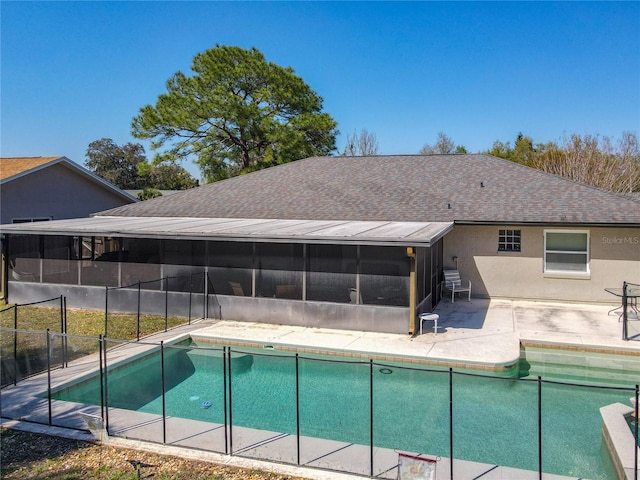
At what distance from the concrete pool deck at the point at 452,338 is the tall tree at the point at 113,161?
4942 centimetres

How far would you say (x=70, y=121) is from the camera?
951 inches

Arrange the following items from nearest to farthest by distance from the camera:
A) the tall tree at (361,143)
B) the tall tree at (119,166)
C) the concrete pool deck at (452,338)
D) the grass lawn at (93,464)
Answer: the grass lawn at (93,464), the concrete pool deck at (452,338), the tall tree at (361,143), the tall tree at (119,166)

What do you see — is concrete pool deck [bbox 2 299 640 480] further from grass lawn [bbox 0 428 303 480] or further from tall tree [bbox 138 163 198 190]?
tall tree [bbox 138 163 198 190]

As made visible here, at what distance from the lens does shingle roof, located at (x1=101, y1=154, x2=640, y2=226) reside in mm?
14773

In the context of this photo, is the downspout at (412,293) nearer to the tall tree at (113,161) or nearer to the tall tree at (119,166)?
the tall tree at (119,166)

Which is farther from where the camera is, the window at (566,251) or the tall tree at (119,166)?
the tall tree at (119,166)

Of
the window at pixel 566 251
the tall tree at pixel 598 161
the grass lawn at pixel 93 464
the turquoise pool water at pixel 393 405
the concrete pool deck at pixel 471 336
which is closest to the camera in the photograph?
the grass lawn at pixel 93 464

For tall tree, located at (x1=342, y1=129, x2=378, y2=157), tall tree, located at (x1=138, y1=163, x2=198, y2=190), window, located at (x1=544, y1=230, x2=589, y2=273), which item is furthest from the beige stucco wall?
tall tree, located at (x1=138, y1=163, x2=198, y2=190)

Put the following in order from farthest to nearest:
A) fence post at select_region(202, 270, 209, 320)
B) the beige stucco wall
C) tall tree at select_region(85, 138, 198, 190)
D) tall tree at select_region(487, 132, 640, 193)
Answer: tall tree at select_region(85, 138, 198, 190) < tall tree at select_region(487, 132, 640, 193) < the beige stucco wall < fence post at select_region(202, 270, 209, 320)

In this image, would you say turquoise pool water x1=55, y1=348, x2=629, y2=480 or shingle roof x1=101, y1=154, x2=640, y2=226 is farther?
shingle roof x1=101, y1=154, x2=640, y2=226

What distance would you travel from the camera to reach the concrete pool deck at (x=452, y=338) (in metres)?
6.24

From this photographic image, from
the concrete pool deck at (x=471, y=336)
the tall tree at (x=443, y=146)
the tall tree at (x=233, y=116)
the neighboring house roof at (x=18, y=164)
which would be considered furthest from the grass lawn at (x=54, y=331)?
the tall tree at (x=443, y=146)

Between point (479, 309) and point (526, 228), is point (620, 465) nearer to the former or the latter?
point (479, 309)

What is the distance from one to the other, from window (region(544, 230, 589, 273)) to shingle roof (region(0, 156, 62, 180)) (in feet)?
61.5
